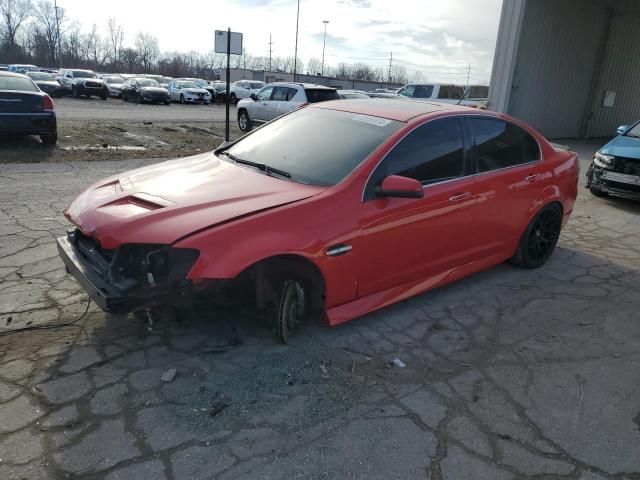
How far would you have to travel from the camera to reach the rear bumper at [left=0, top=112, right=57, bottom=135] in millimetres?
9375

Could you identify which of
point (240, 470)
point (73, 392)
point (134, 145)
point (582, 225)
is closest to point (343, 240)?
point (240, 470)

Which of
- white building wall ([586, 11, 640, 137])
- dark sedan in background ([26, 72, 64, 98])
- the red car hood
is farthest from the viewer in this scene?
dark sedan in background ([26, 72, 64, 98])

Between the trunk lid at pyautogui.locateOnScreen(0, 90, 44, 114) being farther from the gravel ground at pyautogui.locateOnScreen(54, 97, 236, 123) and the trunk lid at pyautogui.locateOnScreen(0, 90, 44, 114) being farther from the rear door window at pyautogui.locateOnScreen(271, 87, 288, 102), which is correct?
the rear door window at pyautogui.locateOnScreen(271, 87, 288, 102)

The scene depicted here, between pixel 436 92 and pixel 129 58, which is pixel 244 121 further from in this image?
pixel 129 58

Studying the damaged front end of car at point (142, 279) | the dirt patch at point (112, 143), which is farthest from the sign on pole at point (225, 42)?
the damaged front end of car at point (142, 279)

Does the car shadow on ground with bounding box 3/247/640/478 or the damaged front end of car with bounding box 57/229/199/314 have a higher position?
the damaged front end of car with bounding box 57/229/199/314

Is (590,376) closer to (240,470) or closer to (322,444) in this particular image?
(322,444)

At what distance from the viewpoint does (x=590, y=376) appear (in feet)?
10.8

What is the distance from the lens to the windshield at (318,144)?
3.55 metres

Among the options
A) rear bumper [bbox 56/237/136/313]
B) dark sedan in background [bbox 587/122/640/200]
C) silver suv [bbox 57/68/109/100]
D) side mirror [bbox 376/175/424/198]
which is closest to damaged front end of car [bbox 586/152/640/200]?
dark sedan in background [bbox 587/122/640/200]

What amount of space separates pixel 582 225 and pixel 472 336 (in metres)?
4.42

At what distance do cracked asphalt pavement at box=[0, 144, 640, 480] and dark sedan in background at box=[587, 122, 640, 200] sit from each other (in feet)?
15.0

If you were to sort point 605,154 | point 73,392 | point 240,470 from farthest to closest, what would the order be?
point 605,154, point 73,392, point 240,470

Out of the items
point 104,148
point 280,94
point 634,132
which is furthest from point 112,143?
point 634,132
